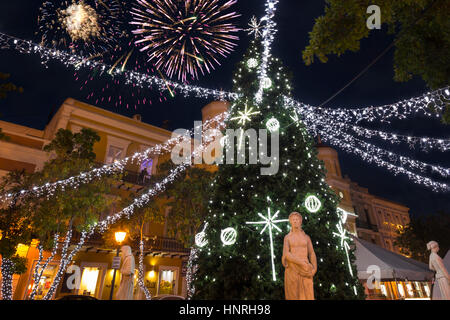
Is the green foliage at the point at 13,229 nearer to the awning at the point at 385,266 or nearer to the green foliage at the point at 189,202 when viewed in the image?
the green foliage at the point at 189,202

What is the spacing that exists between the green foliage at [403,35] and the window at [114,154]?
14.9 m

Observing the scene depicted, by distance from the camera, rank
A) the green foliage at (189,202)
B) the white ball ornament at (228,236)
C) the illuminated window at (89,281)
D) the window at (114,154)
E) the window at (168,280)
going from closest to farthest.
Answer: the white ball ornament at (228,236), the green foliage at (189,202), the illuminated window at (89,281), the window at (168,280), the window at (114,154)

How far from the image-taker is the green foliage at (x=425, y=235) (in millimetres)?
22688

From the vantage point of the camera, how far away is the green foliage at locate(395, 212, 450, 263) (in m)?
22.7

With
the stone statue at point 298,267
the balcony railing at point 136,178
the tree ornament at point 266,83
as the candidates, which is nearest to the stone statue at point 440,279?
the stone statue at point 298,267

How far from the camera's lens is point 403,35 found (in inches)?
228

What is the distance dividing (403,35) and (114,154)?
16316 mm

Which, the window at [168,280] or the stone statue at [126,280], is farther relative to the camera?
the window at [168,280]

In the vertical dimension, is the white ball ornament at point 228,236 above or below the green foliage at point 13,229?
below

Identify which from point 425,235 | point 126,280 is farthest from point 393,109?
point 425,235

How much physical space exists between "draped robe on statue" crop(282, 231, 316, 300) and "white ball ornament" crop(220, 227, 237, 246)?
1.29 meters

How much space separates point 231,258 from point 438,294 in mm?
5298

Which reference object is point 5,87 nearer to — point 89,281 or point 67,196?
point 67,196

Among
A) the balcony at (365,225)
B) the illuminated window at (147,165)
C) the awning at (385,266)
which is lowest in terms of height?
the awning at (385,266)
